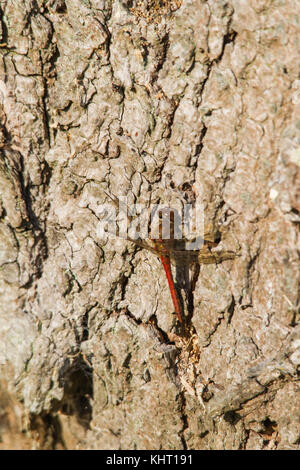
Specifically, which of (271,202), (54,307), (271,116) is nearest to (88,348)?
(54,307)

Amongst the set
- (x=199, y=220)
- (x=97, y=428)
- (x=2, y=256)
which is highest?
(x=199, y=220)

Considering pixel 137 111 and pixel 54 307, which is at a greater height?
pixel 137 111

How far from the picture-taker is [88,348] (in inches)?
91.0

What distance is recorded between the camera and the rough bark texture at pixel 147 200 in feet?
5.96

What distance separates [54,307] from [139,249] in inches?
24.2

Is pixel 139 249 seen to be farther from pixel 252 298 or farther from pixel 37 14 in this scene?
pixel 37 14

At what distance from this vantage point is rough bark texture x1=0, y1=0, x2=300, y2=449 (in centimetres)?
182

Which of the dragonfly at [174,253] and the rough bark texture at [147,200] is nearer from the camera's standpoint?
the rough bark texture at [147,200]

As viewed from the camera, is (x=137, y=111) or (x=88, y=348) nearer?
(x=137, y=111)

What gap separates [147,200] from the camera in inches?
82.9

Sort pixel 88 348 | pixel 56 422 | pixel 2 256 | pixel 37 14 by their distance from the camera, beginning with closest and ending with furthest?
pixel 37 14 < pixel 2 256 < pixel 88 348 < pixel 56 422

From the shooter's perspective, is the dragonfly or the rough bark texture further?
the dragonfly

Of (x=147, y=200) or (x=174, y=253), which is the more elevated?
(x=147, y=200)

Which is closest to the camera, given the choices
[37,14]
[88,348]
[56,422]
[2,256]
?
[37,14]
